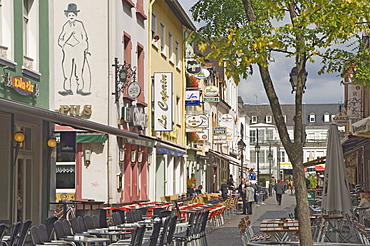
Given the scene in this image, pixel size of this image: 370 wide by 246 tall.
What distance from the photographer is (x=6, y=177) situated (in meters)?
17.9

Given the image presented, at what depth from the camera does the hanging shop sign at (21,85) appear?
55.5 feet

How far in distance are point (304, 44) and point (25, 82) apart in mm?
9029

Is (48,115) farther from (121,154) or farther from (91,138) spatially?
(121,154)

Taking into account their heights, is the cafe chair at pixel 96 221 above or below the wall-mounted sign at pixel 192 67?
below

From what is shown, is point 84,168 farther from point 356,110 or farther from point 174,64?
point 356,110

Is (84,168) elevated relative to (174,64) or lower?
lower

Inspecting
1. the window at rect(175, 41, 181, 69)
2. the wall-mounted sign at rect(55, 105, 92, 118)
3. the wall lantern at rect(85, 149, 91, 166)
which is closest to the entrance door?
the wall lantern at rect(85, 149, 91, 166)

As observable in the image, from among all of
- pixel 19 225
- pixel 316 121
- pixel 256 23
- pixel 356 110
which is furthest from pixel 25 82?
pixel 316 121

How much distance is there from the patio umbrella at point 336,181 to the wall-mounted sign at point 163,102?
13.3 metres

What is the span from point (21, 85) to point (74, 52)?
824 cm

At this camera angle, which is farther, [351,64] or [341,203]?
[341,203]

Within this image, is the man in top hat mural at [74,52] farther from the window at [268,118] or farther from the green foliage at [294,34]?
the window at [268,118]

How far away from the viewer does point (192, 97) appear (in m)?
41.2

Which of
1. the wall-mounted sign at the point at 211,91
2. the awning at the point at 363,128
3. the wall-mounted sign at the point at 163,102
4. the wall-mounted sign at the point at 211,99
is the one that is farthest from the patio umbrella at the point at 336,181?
the wall-mounted sign at the point at 211,91
